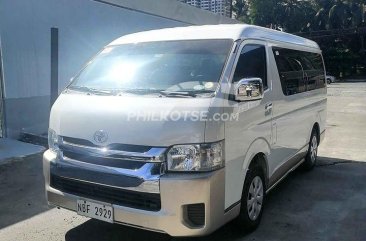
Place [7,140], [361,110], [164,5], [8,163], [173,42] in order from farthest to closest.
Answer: [361,110], [164,5], [7,140], [8,163], [173,42]

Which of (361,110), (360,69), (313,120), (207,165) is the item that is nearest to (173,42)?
(207,165)

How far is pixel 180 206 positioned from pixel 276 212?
2.01 m

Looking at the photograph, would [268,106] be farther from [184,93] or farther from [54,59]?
[54,59]

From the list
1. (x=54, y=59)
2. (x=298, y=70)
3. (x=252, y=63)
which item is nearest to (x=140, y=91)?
(x=252, y=63)

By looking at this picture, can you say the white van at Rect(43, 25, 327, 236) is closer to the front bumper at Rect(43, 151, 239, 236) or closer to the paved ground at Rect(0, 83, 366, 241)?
the front bumper at Rect(43, 151, 239, 236)

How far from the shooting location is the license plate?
366 centimetres

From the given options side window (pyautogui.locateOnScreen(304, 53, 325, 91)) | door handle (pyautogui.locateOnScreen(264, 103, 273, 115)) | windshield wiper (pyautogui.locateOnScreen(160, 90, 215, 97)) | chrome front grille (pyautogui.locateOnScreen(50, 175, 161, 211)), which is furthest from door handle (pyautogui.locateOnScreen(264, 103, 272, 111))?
side window (pyautogui.locateOnScreen(304, 53, 325, 91))

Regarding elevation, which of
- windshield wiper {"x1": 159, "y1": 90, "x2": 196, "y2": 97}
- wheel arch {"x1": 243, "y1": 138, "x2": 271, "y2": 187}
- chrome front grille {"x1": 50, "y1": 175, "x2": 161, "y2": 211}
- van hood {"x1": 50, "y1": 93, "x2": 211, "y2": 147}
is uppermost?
windshield wiper {"x1": 159, "y1": 90, "x2": 196, "y2": 97}

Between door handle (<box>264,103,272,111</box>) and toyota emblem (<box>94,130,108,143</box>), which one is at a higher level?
door handle (<box>264,103,272,111</box>)

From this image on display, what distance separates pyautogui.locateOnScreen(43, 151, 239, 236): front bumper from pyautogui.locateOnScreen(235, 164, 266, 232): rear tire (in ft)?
2.01

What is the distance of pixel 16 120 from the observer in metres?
9.41

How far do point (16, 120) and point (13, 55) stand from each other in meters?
1.42

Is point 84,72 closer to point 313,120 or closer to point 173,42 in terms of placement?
point 173,42

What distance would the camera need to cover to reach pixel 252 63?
4500 millimetres
